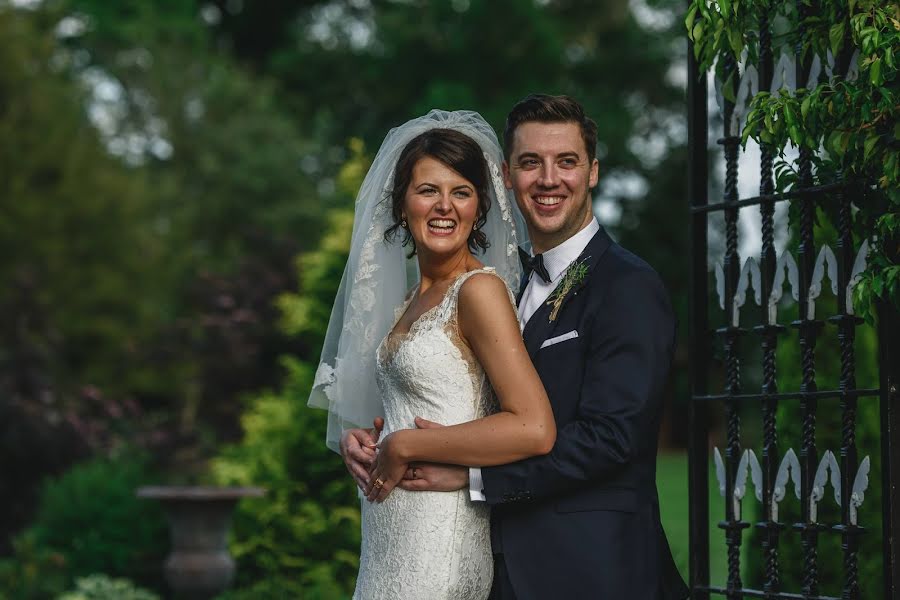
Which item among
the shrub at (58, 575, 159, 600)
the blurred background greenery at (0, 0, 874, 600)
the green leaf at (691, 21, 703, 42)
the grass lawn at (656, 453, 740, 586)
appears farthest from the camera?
the grass lawn at (656, 453, 740, 586)

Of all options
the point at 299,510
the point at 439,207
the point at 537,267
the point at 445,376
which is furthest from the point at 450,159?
the point at 299,510

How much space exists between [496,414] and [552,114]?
959mm

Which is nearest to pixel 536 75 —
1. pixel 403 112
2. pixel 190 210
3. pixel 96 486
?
pixel 403 112

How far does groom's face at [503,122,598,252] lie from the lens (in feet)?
12.9

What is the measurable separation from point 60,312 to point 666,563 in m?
19.4

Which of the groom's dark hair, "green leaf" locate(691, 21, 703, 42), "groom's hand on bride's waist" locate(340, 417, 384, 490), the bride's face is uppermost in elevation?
"green leaf" locate(691, 21, 703, 42)

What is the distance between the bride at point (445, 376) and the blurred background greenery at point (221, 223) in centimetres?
455

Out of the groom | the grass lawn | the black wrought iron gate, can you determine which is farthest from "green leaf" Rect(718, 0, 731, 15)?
the grass lawn

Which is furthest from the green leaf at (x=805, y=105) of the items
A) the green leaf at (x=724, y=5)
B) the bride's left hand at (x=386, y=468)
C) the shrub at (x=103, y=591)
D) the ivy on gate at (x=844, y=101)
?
the shrub at (x=103, y=591)

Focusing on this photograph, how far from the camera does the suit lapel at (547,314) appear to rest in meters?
3.77

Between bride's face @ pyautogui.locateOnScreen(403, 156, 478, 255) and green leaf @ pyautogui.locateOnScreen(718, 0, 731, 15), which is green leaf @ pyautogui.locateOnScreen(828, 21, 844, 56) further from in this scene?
bride's face @ pyautogui.locateOnScreen(403, 156, 478, 255)

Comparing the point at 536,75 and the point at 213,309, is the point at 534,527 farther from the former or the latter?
the point at 536,75

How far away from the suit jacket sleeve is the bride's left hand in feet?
0.83

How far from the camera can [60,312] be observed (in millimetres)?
21859
